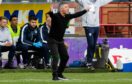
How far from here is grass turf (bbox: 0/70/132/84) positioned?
1359cm

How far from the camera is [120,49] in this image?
60.6ft

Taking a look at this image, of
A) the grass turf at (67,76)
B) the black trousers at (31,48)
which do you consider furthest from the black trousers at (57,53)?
the black trousers at (31,48)

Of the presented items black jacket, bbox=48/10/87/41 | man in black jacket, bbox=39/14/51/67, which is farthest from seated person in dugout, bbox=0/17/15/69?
black jacket, bbox=48/10/87/41

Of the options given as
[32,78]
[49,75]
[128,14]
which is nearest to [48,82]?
[32,78]

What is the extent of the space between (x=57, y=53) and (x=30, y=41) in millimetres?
3677

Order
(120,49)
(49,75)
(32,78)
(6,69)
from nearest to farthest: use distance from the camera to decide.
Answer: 1. (32,78)
2. (49,75)
3. (6,69)
4. (120,49)

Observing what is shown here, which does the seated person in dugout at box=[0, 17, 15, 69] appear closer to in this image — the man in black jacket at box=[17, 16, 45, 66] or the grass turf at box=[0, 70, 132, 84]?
the man in black jacket at box=[17, 16, 45, 66]

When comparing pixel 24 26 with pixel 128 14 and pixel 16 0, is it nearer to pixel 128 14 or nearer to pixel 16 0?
pixel 16 0

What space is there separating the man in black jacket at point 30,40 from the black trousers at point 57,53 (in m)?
3.18

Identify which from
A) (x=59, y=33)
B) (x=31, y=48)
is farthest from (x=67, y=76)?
(x=31, y=48)

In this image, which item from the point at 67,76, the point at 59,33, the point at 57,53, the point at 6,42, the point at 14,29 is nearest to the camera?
the point at 57,53

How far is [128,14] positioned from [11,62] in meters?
8.39

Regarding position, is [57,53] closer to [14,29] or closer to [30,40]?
[30,40]

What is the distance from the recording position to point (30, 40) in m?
17.8
